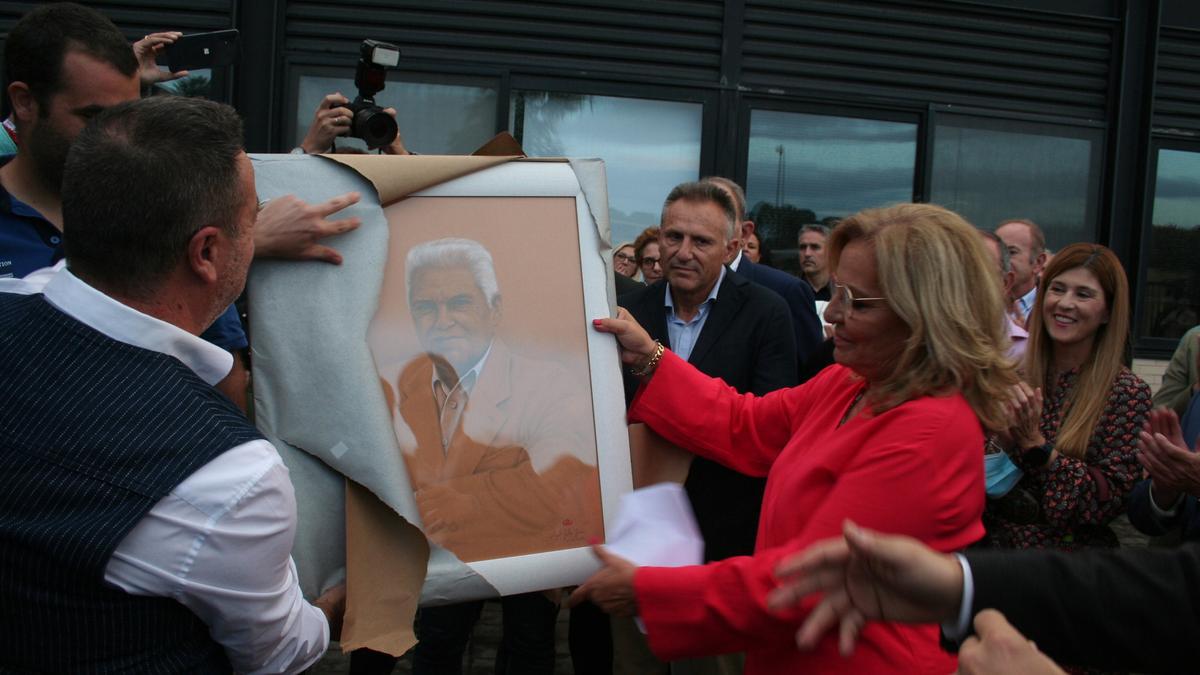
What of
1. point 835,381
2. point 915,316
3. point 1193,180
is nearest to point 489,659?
point 835,381

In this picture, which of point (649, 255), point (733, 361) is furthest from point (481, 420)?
point (649, 255)

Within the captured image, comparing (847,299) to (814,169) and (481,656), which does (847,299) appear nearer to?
(481,656)

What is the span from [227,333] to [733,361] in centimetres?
165

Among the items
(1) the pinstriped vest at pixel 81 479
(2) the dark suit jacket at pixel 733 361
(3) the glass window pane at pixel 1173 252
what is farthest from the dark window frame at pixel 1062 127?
(1) the pinstriped vest at pixel 81 479

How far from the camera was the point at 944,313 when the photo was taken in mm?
2090

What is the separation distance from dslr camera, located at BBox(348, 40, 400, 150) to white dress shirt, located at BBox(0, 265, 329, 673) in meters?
1.19

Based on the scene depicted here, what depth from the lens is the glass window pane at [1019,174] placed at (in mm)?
7832

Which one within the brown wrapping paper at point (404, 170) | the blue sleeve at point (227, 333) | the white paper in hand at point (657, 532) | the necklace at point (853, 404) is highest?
the brown wrapping paper at point (404, 170)

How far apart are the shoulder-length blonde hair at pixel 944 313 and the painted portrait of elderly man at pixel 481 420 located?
0.69m

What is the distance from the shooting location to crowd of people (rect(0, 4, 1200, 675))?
1.38m

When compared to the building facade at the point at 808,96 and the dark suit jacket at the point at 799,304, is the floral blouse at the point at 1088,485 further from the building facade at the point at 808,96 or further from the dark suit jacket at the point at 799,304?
the building facade at the point at 808,96

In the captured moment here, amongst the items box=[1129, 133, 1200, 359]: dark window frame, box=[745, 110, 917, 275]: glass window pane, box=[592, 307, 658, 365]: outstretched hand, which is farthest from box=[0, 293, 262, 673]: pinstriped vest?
box=[1129, 133, 1200, 359]: dark window frame

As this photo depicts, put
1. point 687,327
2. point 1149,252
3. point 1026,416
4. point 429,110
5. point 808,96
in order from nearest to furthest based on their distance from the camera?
point 1026,416, point 687,327, point 429,110, point 808,96, point 1149,252

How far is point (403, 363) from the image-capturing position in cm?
217
